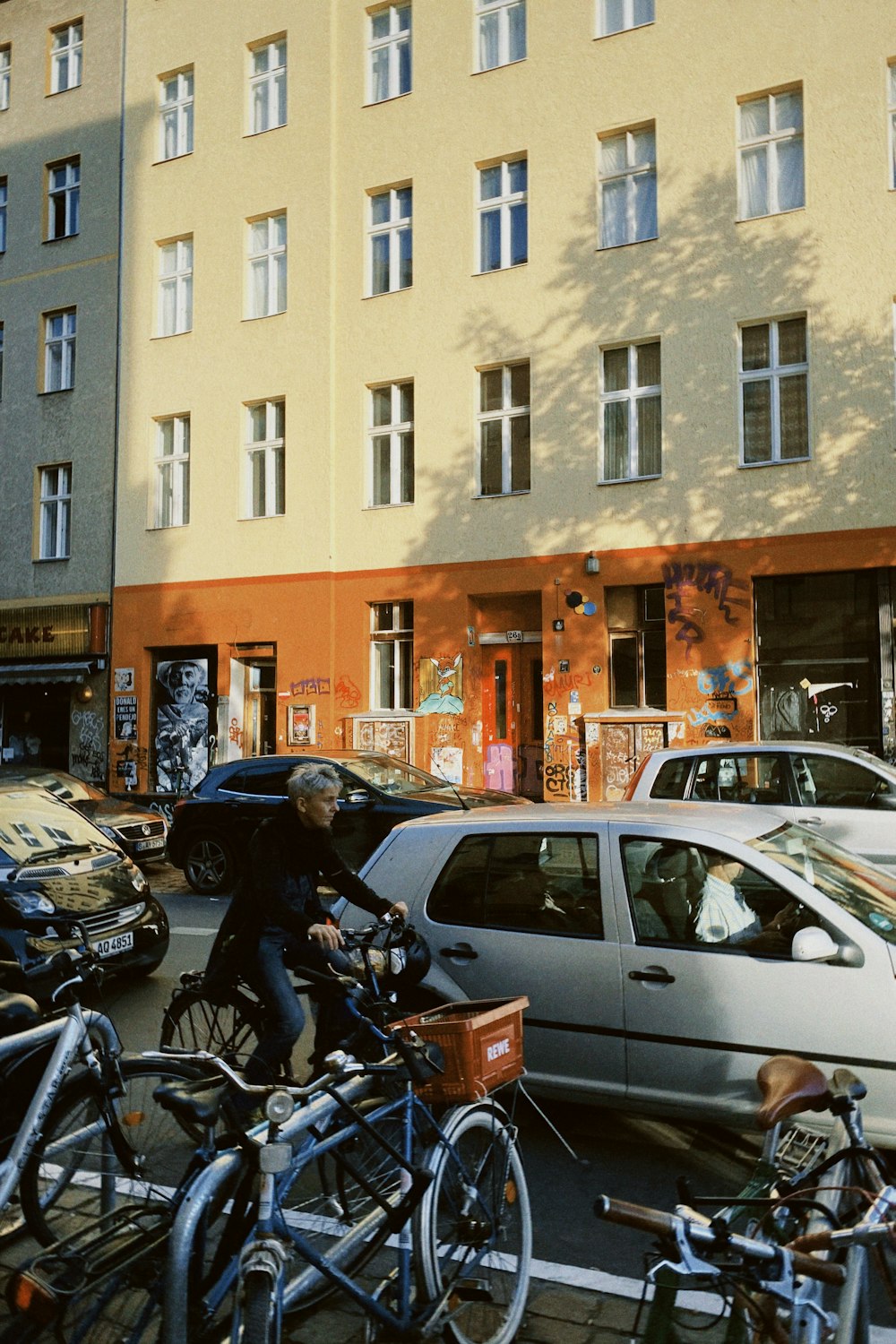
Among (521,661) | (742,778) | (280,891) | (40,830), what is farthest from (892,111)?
(280,891)

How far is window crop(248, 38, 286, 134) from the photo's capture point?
810 inches

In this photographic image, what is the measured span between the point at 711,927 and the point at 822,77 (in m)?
14.7

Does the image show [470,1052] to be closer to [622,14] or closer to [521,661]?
[521,661]

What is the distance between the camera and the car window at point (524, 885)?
16.4 ft

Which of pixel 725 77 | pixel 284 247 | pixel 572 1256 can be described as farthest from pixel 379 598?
pixel 572 1256

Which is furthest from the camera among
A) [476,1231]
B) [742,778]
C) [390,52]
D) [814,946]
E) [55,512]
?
[55,512]

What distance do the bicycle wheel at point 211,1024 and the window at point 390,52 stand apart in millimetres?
17907

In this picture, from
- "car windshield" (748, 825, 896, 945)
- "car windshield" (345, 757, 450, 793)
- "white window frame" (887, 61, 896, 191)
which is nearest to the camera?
"car windshield" (748, 825, 896, 945)

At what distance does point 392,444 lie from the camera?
63.0ft

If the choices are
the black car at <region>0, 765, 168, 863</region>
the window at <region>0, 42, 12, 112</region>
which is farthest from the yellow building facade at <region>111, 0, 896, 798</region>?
the black car at <region>0, 765, 168, 863</region>

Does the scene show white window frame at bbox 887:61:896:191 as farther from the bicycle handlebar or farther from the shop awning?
the bicycle handlebar

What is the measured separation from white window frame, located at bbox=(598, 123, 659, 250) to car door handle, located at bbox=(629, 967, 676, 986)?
14.4 meters

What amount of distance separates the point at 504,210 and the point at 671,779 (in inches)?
472

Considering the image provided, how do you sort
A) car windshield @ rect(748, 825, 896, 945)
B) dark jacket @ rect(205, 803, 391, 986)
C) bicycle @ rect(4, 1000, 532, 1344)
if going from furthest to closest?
dark jacket @ rect(205, 803, 391, 986)
car windshield @ rect(748, 825, 896, 945)
bicycle @ rect(4, 1000, 532, 1344)
